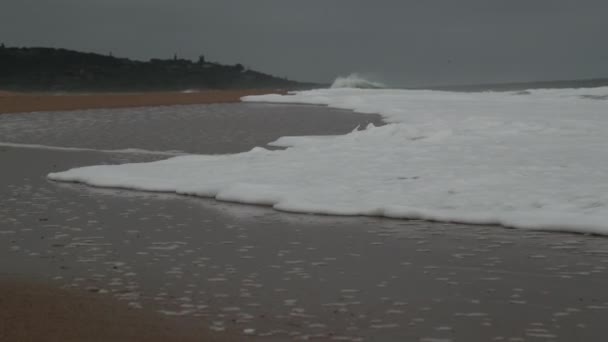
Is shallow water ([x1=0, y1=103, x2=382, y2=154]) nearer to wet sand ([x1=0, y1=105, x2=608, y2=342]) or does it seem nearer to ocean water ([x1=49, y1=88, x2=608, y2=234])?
ocean water ([x1=49, y1=88, x2=608, y2=234])

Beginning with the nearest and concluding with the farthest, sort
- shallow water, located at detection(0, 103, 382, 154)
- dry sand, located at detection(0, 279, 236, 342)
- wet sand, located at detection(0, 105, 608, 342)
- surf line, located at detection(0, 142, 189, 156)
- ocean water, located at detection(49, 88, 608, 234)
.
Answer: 1. dry sand, located at detection(0, 279, 236, 342)
2. wet sand, located at detection(0, 105, 608, 342)
3. ocean water, located at detection(49, 88, 608, 234)
4. surf line, located at detection(0, 142, 189, 156)
5. shallow water, located at detection(0, 103, 382, 154)

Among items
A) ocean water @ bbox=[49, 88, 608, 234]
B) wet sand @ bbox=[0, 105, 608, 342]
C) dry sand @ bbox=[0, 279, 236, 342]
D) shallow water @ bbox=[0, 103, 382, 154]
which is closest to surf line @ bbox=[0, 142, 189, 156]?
shallow water @ bbox=[0, 103, 382, 154]

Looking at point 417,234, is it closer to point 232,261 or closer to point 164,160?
point 232,261

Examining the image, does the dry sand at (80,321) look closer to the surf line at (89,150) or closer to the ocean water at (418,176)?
the ocean water at (418,176)

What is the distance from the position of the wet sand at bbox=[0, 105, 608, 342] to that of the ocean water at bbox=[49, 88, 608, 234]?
42cm

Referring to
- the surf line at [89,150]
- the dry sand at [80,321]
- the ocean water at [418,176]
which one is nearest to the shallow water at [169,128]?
the surf line at [89,150]

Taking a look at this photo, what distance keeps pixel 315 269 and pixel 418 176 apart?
15.9 ft

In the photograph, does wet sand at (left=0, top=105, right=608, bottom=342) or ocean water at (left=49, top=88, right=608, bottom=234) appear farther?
ocean water at (left=49, top=88, right=608, bottom=234)

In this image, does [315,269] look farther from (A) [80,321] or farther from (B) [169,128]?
(B) [169,128]

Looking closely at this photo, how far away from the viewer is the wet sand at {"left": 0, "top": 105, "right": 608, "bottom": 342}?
468 centimetres

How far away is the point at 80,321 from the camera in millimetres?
4660

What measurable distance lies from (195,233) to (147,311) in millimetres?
2737

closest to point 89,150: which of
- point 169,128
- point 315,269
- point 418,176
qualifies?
point 169,128

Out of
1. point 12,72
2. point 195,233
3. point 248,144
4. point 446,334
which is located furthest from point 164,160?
point 12,72
